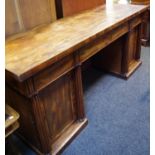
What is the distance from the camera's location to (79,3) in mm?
2061

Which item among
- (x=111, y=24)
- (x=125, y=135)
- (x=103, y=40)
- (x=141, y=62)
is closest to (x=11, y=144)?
(x=125, y=135)

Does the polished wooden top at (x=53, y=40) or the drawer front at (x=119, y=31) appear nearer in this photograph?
the polished wooden top at (x=53, y=40)

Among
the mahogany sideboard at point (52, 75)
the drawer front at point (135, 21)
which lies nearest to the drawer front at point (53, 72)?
the mahogany sideboard at point (52, 75)

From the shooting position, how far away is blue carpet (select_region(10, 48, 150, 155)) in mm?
1507

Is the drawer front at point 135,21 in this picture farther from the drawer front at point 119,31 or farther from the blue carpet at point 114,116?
the blue carpet at point 114,116

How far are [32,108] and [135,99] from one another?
4.09ft

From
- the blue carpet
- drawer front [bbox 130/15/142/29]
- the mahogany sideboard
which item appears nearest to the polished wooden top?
the mahogany sideboard

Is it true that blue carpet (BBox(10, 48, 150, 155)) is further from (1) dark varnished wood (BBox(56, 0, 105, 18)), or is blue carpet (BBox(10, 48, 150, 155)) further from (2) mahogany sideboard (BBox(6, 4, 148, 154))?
(1) dark varnished wood (BBox(56, 0, 105, 18))

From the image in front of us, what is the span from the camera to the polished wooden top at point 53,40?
40.2 inches

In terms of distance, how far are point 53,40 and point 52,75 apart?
285 mm

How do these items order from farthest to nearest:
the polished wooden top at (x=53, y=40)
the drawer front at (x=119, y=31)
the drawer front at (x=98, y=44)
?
1. the drawer front at (x=119, y=31)
2. the drawer front at (x=98, y=44)
3. the polished wooden top at (x=53, y=40)

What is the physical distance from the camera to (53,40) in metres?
1.32
